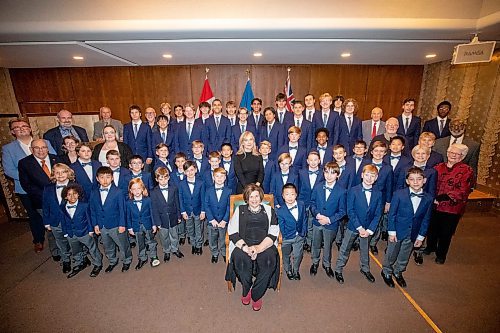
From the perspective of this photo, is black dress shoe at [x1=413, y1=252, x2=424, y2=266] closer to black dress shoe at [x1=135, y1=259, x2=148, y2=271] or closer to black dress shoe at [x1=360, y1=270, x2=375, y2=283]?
black dress shoe at [x1=360, y1=270, x2=375, y2=283]

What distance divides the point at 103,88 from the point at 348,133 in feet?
25.1

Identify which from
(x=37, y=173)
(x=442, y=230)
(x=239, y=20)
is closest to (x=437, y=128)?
(x=442, y=230)

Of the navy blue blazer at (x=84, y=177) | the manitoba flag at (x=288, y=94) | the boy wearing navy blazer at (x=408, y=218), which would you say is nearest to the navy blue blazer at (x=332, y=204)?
the boy wearing navy blazer at (x=408, y=218)

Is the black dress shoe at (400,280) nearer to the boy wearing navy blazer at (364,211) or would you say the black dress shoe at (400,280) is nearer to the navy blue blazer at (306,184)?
the boy wearing navy blazer at (364,211)

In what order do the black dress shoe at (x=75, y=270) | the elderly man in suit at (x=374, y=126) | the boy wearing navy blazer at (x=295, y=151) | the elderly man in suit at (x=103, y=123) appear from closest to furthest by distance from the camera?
the black dress shoe at (x=75, y=270), the boy wearing navy blazer at (x=295, y=151), the elderly man in suit at (x=374, y=126), the elderly man in suit at (x=103, y=123)

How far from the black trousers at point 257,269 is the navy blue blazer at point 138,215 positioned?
1.52 m

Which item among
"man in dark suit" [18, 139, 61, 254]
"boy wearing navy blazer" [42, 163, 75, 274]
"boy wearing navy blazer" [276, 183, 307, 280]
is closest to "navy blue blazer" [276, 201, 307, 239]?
"boy wearing navy blazer" [276, 183, 307, 280]

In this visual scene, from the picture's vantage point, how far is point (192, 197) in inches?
155

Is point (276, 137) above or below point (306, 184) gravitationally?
above

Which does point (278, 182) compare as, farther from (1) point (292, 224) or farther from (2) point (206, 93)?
(2) point (206, 93)

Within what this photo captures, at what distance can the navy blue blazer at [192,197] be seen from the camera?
12.8 feet

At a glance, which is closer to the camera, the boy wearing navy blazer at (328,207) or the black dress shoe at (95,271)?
the boy wearing navy blazer at (328,207)

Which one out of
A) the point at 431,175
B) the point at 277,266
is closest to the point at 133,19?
the point at 277,266

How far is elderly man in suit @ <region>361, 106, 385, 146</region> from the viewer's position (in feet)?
16.7
